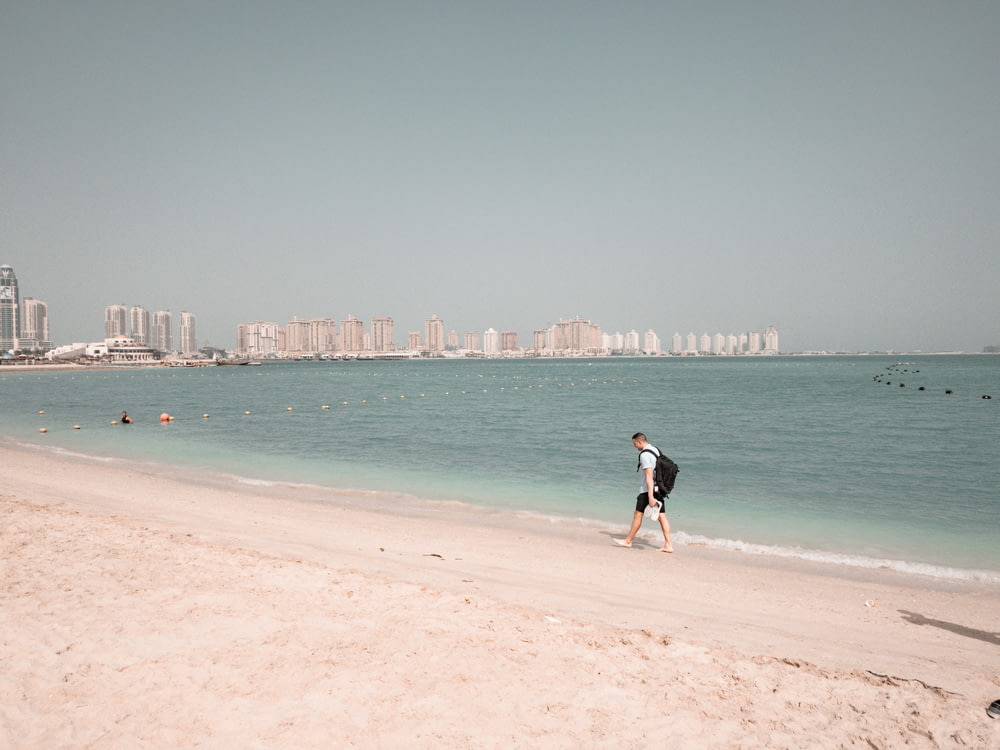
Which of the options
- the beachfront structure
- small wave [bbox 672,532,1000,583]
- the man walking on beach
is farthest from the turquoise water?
the beachfront structure

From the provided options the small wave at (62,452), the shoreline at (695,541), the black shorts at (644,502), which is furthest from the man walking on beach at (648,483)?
the small wave at (62,452)

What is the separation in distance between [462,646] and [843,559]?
7.41 m

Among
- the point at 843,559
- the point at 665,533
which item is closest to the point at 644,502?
the point at 665,533

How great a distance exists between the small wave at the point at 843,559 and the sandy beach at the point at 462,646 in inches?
17.7

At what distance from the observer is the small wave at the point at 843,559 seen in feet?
29.5

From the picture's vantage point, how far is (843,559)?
383 inches

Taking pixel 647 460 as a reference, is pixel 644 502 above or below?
below

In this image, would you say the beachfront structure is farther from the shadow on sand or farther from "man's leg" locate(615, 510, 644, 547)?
the shadow on sand

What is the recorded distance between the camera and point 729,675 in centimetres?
500

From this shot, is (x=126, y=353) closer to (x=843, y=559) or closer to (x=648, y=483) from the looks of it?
(x=648, y=483)

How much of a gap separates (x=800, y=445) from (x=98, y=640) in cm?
2392

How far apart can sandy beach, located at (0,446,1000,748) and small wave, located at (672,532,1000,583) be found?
17.7 inches

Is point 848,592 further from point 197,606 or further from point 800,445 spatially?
point 800,445

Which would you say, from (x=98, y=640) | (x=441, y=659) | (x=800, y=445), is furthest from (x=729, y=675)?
(x=800, y=445)
